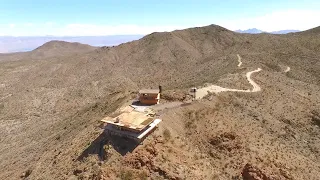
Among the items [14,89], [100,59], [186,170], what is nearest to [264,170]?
[186,170]

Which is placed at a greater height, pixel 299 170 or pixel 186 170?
pixel 186 170

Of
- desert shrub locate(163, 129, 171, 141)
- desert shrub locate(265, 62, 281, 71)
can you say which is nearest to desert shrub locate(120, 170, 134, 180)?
desert shrub locate(163, 129, 171, 141)

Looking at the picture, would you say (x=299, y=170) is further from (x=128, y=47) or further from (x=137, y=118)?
(x=128, y=47)

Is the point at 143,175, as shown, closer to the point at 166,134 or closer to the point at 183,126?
the point at 166,134

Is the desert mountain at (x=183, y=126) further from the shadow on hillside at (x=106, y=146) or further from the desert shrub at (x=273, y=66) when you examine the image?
the shadow on hillside at (x=106, y=146)

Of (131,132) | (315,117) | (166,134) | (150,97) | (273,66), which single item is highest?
(150,97)

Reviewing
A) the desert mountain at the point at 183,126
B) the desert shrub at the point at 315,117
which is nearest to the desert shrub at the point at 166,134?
the desert mountain at the point at 183,126

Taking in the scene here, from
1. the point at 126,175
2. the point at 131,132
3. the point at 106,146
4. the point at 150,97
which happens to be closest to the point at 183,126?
the point at 150,97
